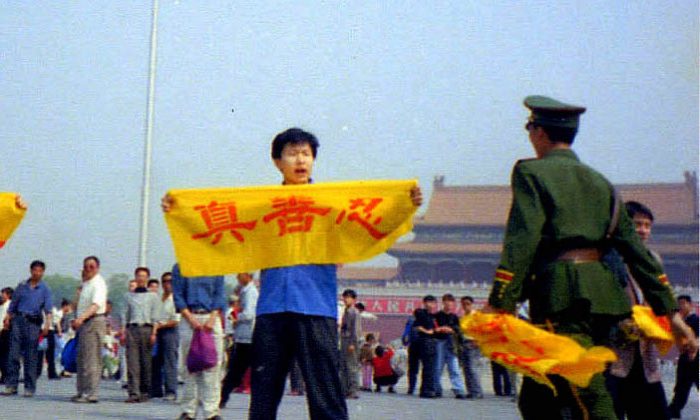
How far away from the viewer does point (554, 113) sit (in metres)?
4.65

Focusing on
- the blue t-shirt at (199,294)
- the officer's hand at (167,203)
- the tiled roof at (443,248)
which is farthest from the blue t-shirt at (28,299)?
the tiled roof at (443,248)

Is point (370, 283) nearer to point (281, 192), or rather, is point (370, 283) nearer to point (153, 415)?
point (153, 415)

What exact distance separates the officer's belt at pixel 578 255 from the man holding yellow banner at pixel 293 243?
1.33 meters

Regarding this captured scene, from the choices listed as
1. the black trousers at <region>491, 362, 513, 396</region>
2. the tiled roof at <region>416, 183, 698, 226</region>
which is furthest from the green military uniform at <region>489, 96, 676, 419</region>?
the tiled roof at <region>416, 183, 698, 226</region>

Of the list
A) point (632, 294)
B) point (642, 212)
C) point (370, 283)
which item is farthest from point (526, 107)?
point (370, 283)

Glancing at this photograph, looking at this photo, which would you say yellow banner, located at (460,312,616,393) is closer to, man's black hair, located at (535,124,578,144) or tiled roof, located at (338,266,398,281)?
man's black hair, located at (535,124,578,144)

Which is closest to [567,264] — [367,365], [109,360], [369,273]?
[367,365]

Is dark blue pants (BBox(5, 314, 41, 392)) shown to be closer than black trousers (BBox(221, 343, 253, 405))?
No

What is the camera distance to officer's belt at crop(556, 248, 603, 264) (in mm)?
4426

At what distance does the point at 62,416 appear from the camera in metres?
9.77

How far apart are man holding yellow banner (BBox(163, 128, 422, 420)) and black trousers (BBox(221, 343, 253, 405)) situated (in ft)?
18.3

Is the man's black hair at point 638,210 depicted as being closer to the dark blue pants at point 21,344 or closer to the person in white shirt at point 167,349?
the person in white shirt at point 167,349

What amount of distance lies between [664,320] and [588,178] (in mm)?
937

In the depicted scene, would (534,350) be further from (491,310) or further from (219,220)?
(219,220)
